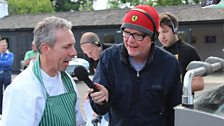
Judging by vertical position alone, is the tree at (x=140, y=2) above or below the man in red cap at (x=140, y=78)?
above

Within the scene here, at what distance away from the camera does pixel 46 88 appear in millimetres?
2555

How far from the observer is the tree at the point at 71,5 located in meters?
63.4

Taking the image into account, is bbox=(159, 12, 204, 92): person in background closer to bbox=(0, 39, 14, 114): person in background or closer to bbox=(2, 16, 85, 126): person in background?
bbox=(2, 16, 85, 126): person in background

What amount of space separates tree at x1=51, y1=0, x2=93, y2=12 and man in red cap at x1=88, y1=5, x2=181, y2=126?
61.0 m

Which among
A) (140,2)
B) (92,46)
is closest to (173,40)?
(92,46)

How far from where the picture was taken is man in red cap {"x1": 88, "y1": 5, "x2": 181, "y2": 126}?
2672 mm

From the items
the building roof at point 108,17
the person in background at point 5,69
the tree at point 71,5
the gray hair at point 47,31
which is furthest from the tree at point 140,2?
the gray hair at point 47,31

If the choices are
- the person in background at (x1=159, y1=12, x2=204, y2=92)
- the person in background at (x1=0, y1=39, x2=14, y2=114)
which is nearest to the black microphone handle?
the person in background at (x1=159, y1=12, x2=204, y2=92)

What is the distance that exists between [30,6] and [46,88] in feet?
190

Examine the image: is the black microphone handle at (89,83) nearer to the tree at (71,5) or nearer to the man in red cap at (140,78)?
the man in red cap at (140,78)

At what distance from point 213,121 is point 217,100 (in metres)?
0.48

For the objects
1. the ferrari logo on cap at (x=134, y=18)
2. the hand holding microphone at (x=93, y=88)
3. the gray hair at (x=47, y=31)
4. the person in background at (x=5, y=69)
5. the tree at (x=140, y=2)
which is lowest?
the person in background at (x=5, y=69)

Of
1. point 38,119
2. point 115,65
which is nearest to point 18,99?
point 38,119

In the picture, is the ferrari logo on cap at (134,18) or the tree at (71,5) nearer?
the ferrari logo on cap at (134,18)
